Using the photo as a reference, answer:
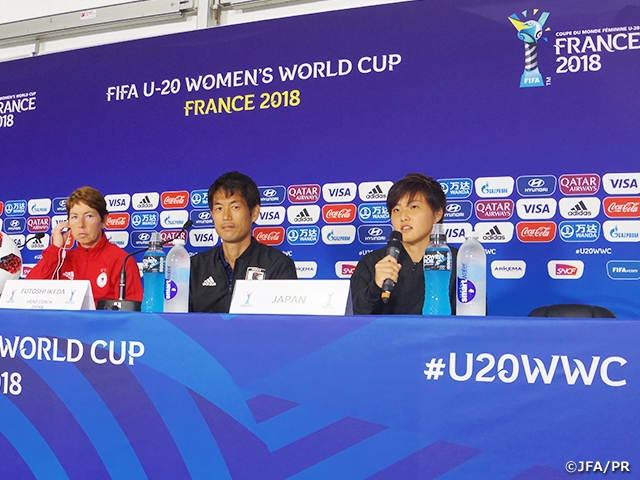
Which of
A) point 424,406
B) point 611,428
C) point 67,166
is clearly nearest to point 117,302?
point 424,406

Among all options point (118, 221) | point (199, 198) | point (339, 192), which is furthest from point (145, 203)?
point (339, 192)

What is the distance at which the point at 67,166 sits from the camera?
356cm

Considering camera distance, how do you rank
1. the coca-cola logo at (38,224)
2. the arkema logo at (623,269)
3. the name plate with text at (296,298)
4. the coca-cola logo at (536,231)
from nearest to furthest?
the name plate with text at (296,298) < the arkema logo at (623,269) < the coca-cola logo at (536,231) < the coca-cola logo at (38,224)

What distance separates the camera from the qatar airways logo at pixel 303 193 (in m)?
3.03

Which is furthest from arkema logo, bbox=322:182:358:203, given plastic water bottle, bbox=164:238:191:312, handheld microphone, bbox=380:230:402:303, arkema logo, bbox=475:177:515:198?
handheld microphone, bbox=380:230:402:303

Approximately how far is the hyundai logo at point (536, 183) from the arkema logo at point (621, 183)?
8.9 inches

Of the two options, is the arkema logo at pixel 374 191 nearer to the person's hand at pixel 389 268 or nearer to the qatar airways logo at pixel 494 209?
the qatar airways logo at pixel 494 209

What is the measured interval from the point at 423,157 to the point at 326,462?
1.89 meters

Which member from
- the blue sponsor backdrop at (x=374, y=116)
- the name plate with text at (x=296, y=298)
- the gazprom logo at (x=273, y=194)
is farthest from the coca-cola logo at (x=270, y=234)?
the name plate with text at (x=296, y=298)

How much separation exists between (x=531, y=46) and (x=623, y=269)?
94 cm

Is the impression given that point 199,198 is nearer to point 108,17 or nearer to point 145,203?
point 145,203

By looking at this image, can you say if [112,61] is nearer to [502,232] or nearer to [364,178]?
[364,178]

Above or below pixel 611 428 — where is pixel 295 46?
above

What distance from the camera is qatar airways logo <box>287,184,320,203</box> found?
9.95 feet
